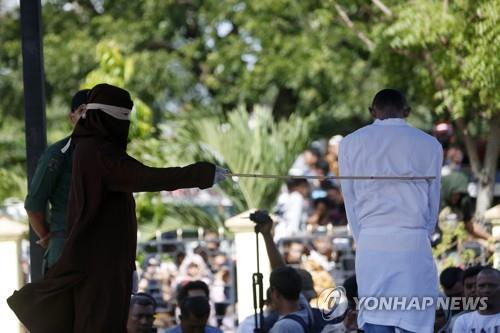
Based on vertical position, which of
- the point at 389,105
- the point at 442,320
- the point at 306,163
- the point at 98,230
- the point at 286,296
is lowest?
the point at 442,320

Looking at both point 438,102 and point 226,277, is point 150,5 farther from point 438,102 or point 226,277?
point 226,277

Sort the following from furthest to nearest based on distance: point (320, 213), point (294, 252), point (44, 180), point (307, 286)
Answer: point (320, 213)
point (294, 252)
point (307, 286)
point (44, 180)

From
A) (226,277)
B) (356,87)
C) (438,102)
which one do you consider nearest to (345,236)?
(226,277)

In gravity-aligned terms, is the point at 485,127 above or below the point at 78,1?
below

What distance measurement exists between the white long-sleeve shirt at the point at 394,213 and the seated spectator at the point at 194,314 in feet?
7.19

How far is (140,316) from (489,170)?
884cm

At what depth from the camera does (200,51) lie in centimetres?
2273

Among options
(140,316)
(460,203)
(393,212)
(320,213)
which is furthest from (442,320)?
(320,213)

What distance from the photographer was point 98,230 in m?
6.41

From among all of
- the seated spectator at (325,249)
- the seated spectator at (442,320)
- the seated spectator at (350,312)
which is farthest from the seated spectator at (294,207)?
the seated spectator at (350,312)

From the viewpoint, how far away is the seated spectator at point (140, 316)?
354 inches

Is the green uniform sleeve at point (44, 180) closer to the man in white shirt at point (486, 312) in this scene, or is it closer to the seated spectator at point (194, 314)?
the seated spectator at point (194, 314)

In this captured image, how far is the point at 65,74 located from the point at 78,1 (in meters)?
1.83

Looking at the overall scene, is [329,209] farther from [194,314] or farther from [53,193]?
[53,193]
